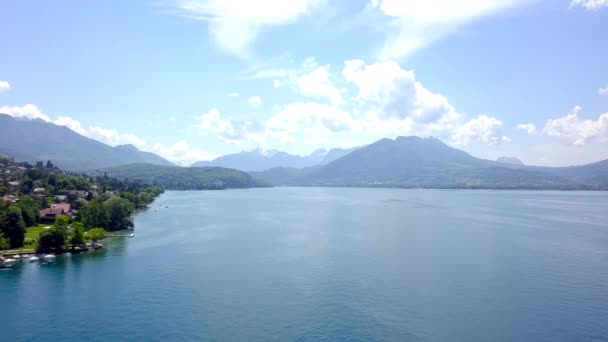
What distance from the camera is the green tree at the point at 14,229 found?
42.3m

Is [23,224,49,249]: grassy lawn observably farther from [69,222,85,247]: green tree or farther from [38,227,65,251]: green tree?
[69,222,85,247]: green tree

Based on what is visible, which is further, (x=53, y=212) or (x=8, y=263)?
(x=53, y=212)

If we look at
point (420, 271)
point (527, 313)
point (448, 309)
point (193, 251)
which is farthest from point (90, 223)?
point (527, 313)

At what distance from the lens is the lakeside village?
4209cm

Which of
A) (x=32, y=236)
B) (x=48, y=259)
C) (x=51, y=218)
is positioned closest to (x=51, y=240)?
(x=48, y=259)

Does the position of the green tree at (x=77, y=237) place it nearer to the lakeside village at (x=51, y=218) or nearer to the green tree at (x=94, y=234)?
the lakeside village at (x=51, y=218)

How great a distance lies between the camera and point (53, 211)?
2327 inches

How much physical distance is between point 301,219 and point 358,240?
27.3 meters

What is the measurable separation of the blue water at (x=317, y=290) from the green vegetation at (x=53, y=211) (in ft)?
13.3

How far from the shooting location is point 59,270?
121 feet

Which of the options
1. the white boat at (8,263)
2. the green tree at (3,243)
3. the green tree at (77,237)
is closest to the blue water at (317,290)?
the white boat at (8,263)

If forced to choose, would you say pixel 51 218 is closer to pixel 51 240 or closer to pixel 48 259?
pixel 51 240

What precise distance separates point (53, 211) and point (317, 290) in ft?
149

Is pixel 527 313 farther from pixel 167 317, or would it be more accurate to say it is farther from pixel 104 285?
pixel 104 285
